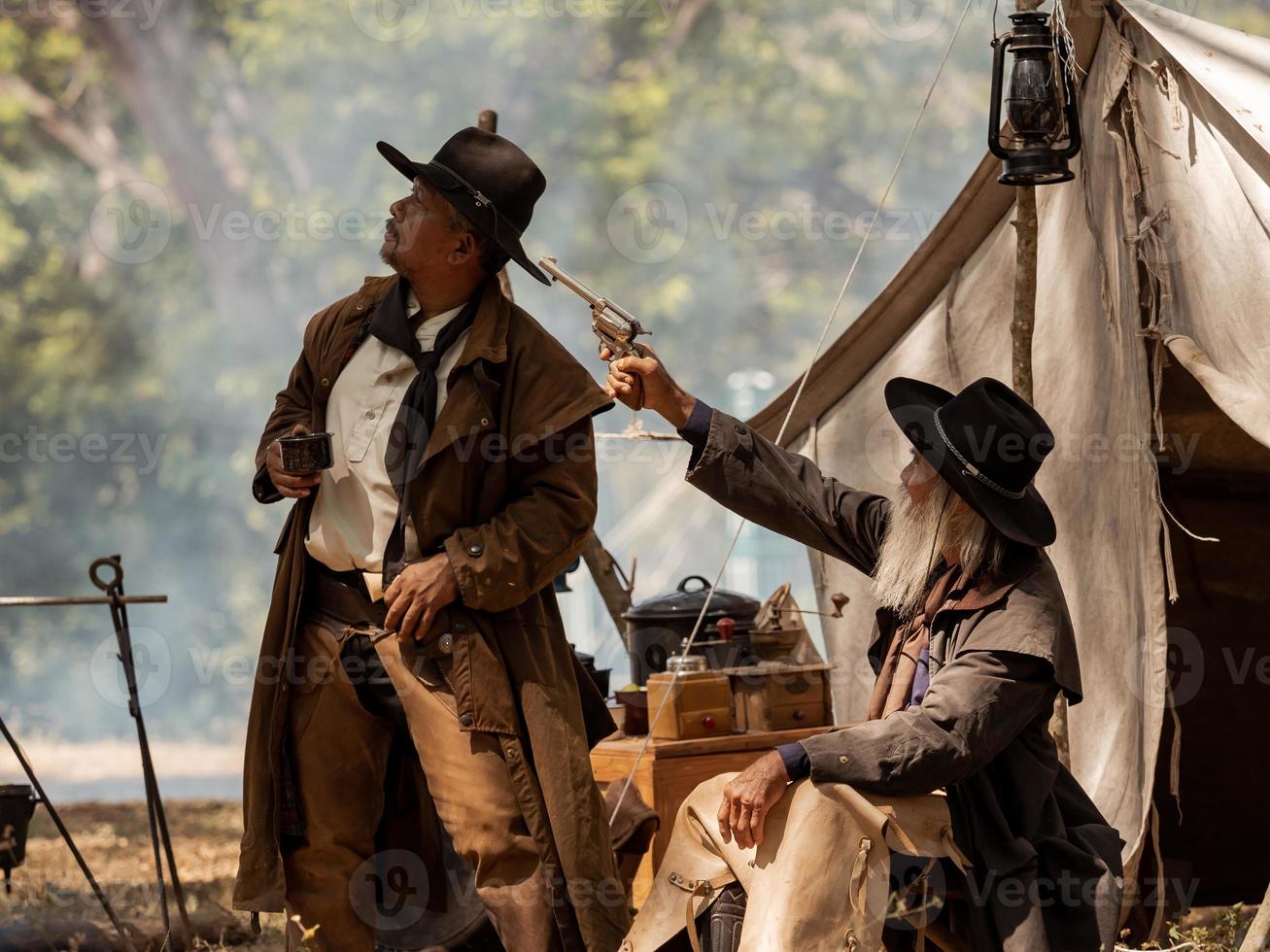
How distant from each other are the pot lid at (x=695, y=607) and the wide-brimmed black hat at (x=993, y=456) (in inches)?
65.2

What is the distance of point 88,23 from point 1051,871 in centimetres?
1680

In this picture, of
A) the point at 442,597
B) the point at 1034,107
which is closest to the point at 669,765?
the point at 442,597

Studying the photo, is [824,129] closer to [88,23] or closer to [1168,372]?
[88,23]

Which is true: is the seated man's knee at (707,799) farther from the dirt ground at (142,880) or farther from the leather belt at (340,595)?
the dirt ground at (142,880)

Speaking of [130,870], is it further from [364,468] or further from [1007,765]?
[1007,765]

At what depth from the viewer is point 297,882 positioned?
9.58ft

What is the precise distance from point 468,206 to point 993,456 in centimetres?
115

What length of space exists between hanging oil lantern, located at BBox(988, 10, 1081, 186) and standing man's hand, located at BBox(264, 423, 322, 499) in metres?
1.76

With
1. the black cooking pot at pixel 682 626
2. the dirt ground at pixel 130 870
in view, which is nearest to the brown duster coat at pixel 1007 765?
the black cooking pot at pixel 682 626

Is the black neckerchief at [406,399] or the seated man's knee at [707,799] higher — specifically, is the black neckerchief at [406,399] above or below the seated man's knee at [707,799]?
above

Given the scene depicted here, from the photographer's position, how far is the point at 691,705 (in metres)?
3.99

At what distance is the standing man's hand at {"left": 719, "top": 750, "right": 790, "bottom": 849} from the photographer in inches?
96.9

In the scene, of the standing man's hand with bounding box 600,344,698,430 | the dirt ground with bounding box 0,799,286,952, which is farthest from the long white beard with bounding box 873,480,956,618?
the dirt ground with bounding box 0,799,286,952

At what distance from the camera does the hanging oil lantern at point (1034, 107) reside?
11.3ft
